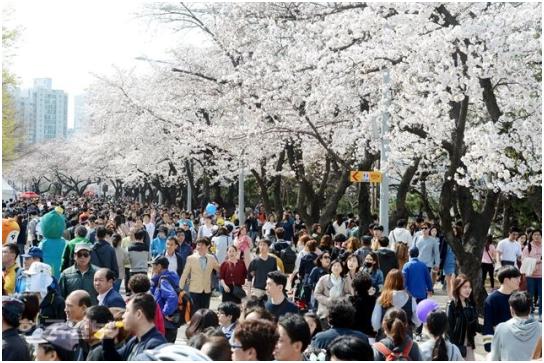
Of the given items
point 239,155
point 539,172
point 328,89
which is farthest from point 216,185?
point 539,172

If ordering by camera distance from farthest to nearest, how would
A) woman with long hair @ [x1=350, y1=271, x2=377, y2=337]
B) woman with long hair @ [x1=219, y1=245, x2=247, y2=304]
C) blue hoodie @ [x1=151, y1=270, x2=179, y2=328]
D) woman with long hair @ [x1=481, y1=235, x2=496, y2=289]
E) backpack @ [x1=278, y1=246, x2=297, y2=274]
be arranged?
1. woman with long hair @ [x1=481, y1=235, x2=496, y2=289]
2. backpack @ [x1=278, y1=246, x2=297, y2=274]
3. woman with long hair @ [x1=219, y1=245, x2=247, y2=304]
4. woman with long hair @ [x1=350, y1=271, x2=377, y2=337]
5. blue hoodie @ [x1=151, y1=270, x2=179, y2=328]

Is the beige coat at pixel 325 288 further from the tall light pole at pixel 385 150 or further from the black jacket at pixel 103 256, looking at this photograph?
the tall light pole at pixel 385 150

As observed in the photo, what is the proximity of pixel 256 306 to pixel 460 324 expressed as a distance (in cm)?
215

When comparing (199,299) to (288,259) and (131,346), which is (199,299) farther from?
(131,346)

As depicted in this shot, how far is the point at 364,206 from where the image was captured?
1870 centimetres

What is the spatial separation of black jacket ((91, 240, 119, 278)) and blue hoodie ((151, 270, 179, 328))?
218 cm

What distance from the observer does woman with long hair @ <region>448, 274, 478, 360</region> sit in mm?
6621


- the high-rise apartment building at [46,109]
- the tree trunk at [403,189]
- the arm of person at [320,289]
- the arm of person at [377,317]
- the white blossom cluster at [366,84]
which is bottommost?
the arm of person at [377,317]

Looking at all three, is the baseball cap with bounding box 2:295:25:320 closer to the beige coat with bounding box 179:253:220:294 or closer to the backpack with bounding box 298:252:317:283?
the beige coat with bounding box 179:253:220:294

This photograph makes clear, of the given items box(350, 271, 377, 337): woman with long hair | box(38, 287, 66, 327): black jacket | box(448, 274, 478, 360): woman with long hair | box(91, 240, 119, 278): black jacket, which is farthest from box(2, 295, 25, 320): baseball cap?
box(91, 240, 119, 278): black jacket

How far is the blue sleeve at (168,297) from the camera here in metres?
7.09

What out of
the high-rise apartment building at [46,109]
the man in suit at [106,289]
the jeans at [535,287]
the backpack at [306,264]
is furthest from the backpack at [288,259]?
the high-rise apartment building at [46,109]

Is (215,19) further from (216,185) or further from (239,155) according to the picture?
(216,185)

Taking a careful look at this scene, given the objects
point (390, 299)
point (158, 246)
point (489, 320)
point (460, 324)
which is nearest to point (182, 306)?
point (390, 299)
